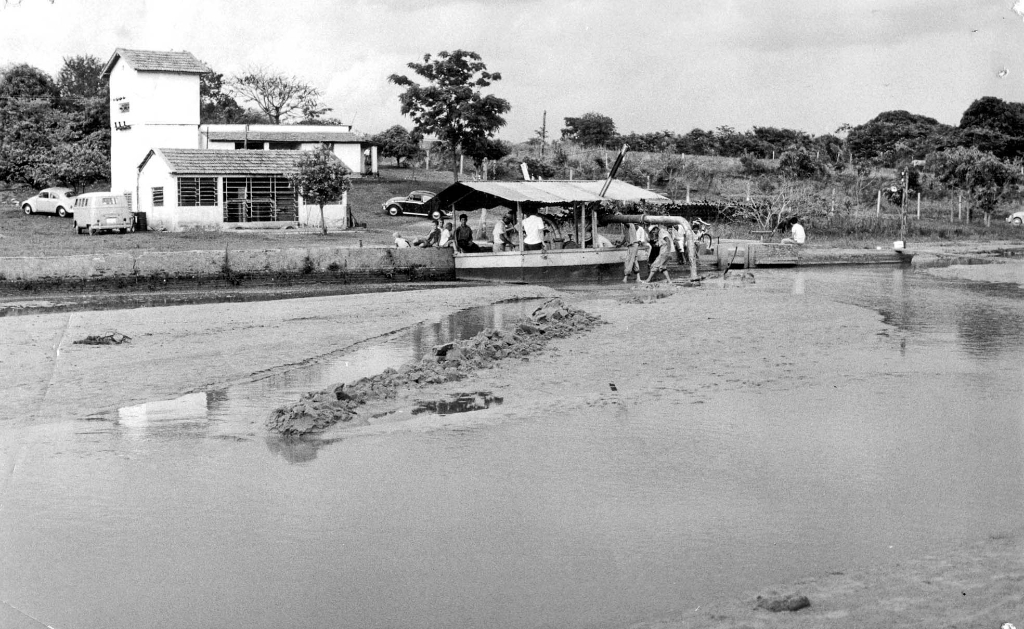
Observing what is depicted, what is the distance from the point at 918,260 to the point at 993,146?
111 feet

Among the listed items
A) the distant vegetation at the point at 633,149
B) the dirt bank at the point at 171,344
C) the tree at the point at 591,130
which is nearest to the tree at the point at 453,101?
the distant vegetation at the point at 633,149

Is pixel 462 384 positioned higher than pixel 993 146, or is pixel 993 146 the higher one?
pixel 993 146

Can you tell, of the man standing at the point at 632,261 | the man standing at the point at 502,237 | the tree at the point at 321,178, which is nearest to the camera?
the man standing at the point at 632,261

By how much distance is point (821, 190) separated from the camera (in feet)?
172

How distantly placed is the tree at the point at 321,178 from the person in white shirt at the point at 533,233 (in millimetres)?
11843

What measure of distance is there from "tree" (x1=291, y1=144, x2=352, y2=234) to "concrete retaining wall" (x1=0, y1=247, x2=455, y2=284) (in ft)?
36.0

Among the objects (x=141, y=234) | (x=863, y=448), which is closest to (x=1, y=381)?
(x=863, y=448)

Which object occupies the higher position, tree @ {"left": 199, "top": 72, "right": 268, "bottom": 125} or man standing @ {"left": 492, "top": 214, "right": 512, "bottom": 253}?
tree @ {"left": 199, "top": 72, "right": 268, "bottom": 125}

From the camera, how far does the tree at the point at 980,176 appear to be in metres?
44.1

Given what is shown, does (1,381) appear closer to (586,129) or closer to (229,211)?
(229,211)

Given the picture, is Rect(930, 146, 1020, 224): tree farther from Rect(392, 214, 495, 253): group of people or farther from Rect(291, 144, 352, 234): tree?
Rect(392, 214, 495, 253): group of people

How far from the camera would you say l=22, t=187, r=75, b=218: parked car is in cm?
4203

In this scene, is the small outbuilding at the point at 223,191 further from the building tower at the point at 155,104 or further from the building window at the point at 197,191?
the building tower at the point at 155,104

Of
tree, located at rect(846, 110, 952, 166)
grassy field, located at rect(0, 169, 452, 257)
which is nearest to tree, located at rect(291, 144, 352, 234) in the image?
grassy field, located at rect(0, 169, 452, 257)
